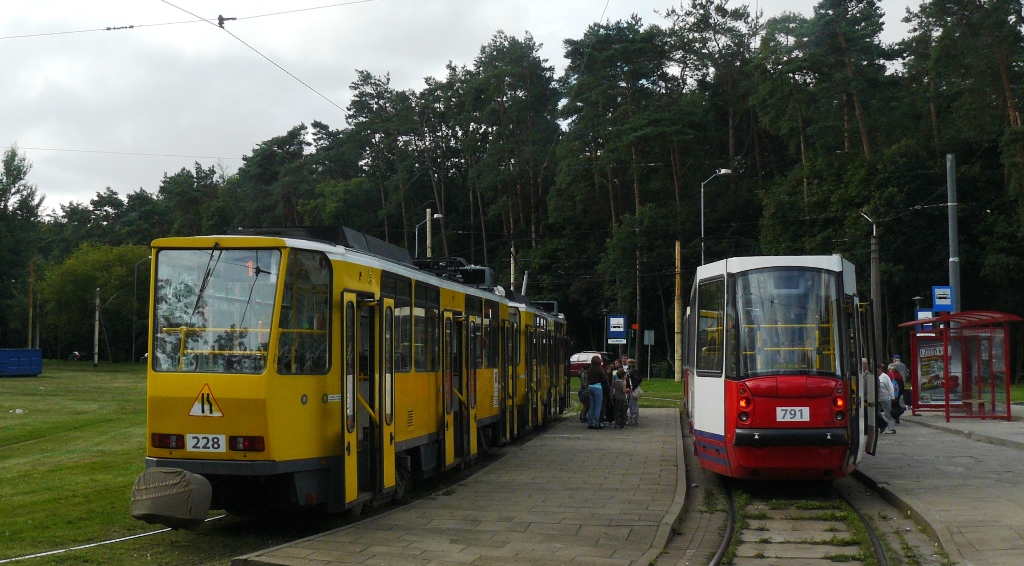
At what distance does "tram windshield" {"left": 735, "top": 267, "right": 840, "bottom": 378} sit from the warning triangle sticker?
6.24 m

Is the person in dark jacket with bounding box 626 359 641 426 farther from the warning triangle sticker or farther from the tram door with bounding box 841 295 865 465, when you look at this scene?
the warning triangle sticker

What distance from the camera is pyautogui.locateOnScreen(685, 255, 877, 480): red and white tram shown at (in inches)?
498

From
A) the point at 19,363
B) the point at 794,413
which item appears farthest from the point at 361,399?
the point at 19,363

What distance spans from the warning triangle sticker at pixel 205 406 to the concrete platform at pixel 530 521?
139 cm

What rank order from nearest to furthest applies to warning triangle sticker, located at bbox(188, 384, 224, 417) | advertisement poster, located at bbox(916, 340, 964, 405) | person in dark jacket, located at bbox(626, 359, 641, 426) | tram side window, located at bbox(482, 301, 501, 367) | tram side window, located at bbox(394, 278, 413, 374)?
warning triangle sticker, located at bbox(188, 384, 224, 417) < tram side window, located at bbox(394, 278, 413, 374) < tram side window, located at bbox(482, 301, 501, 367) < person in dark jacket, located at bbox(626, 359, 641, 426) < advertisement poster, located at bbox(916, 340, 964, 405)

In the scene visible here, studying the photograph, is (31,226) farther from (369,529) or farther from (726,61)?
(369,529)

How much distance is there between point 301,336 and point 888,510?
7022 mm

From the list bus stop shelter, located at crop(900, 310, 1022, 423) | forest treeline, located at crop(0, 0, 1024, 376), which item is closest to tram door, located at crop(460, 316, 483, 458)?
bus stop shelter, located at crop(900, 310, 1022, 423)

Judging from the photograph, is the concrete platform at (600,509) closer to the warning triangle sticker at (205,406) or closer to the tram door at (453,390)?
the tram door at (453,390)

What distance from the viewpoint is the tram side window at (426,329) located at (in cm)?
1328

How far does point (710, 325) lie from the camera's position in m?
13.8

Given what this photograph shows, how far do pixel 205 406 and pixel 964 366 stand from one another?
2115 cm

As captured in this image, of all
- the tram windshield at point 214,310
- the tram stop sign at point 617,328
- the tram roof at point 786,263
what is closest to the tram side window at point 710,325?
the tram roof at point 786,263

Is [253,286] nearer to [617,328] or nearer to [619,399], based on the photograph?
[619,399]
